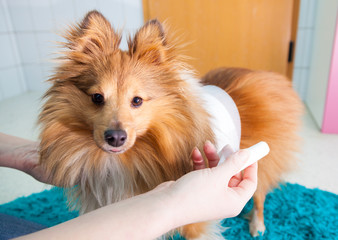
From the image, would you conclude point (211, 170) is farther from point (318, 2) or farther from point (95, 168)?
point (318, 2)

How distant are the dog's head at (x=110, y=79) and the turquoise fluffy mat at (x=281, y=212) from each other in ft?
2.15

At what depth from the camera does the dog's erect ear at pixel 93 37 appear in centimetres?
119

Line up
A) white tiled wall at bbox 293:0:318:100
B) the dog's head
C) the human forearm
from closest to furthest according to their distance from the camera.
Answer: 1. the human forearm
2. the dog's head
3. white tiled wall at bbox 293:0:318:100

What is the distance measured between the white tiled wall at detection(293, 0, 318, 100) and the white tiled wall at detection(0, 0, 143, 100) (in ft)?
7.24

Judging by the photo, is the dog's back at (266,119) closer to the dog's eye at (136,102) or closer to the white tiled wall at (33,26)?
the dog's eye at (136,102)

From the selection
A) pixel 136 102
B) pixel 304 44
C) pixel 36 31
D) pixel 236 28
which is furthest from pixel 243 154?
pixel 36 31

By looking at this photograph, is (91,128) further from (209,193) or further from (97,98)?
(209,193)

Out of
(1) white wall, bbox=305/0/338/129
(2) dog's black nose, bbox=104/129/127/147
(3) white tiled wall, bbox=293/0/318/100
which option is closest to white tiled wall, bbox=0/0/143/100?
(3) white tiled wall, bbox=293/0/318/100

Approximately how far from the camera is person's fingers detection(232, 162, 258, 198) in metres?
0.90

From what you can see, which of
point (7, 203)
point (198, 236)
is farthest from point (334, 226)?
point (7, 203)

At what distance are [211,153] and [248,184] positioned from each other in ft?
0.65

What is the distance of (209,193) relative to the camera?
82 cm

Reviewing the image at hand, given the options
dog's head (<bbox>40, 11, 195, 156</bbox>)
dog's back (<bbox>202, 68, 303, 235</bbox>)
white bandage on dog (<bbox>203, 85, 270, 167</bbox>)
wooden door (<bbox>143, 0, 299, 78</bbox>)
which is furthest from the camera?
wooden door (<bbox>143, 0, 299, 78</bbox>)

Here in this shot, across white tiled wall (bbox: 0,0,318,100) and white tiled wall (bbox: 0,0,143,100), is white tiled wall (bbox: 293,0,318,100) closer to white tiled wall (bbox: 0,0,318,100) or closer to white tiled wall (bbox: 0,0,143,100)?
white tiled wall (bbox: 0,0,318,100)
